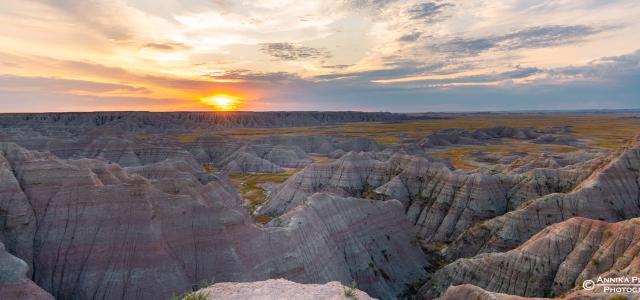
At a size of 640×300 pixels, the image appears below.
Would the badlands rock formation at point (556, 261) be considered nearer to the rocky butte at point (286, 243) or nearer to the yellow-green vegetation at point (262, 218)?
the rocky butte at point (286, 243)

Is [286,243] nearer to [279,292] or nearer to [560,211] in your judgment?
[279,292]

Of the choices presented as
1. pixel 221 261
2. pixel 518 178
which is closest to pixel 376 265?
pixel 221 261

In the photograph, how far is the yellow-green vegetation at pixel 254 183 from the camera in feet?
273

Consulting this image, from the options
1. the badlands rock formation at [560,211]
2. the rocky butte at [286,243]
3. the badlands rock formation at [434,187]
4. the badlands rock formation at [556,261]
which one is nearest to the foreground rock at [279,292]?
the rocky butte at [286,243]

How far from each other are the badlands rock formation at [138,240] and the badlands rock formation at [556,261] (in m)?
9.88

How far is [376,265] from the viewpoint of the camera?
4072 cm

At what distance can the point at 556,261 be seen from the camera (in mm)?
31922

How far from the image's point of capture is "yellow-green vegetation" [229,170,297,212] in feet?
273

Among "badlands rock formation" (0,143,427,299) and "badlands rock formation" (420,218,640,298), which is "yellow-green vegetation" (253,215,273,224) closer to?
"badlands rock formation" (0,143,427,299)

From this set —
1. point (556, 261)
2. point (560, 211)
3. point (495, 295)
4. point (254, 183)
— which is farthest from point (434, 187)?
point (254, 183)

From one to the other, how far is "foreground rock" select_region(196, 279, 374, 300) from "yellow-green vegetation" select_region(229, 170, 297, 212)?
180 ft

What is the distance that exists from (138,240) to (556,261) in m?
34.1

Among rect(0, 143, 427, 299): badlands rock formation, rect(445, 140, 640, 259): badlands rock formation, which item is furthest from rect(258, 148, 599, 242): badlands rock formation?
rect(0, 143, 427, 299): badlands rock formation

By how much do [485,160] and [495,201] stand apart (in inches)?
3219
